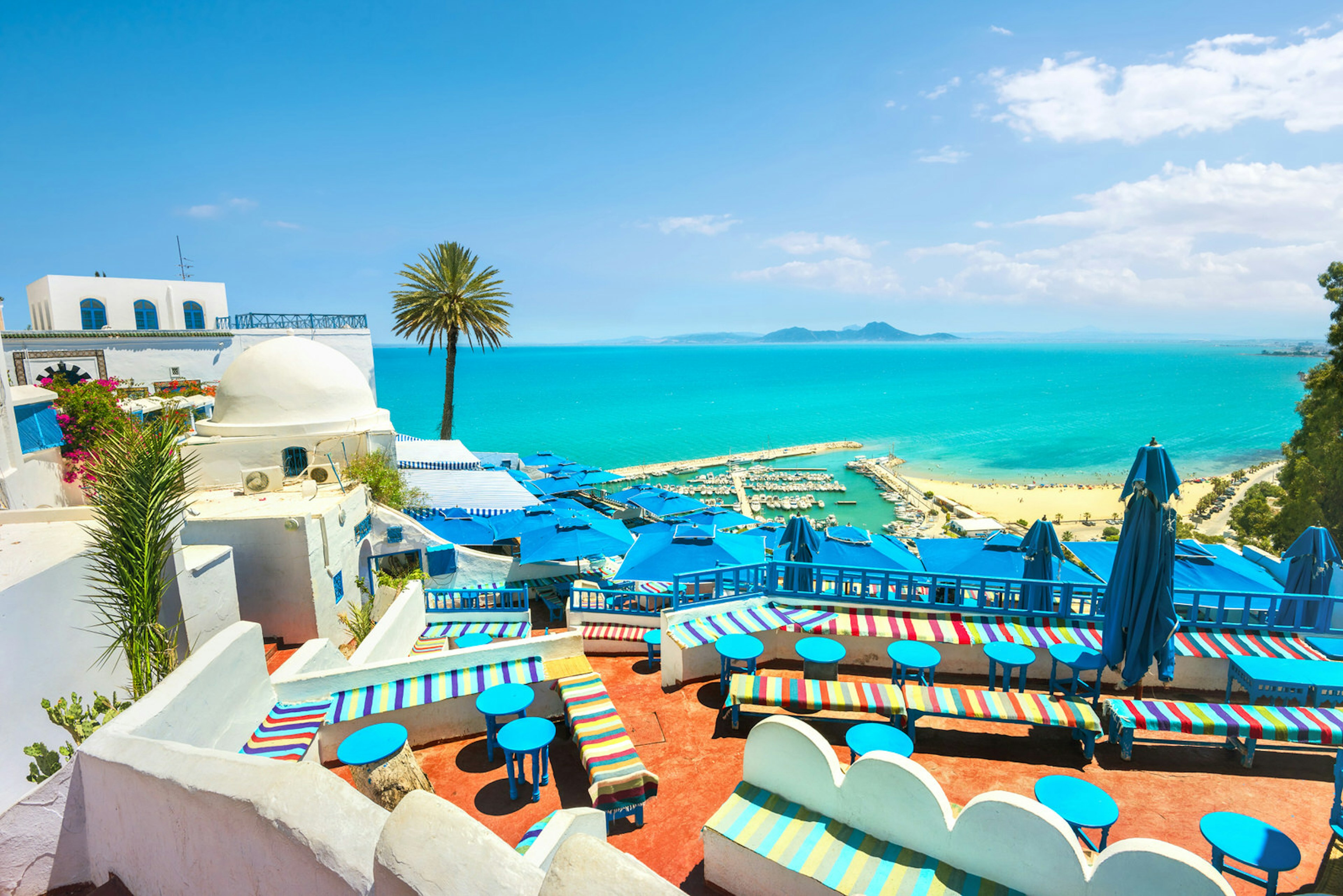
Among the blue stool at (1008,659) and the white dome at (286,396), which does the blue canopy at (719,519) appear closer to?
the white dome at (286,396)

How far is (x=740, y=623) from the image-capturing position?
389 inches

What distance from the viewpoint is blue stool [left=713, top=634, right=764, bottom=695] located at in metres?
8.62

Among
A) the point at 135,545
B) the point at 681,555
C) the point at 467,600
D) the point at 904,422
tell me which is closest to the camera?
the point at 135,545

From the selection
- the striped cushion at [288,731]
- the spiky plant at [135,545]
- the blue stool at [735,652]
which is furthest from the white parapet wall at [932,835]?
the spiky plant at [135,545]

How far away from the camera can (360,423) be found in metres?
17.8

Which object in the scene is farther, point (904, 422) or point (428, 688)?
point (904, 422)

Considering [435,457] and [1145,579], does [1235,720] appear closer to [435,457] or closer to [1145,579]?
[1145,579]

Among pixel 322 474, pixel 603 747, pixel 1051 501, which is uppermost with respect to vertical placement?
pixel 322 474

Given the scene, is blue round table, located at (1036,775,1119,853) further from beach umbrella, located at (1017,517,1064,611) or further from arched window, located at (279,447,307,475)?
arched window, located at (279,447,307,475)

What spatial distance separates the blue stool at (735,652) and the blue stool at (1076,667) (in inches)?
154

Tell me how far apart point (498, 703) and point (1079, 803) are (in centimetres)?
613

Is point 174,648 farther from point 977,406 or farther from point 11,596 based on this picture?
point 977,406

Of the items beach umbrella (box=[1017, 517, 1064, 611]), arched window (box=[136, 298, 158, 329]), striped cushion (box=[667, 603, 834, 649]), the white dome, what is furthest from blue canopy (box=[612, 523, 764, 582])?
arched window (box=[136, 298, 158, 329])

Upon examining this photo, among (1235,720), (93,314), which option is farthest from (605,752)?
(93,314)
